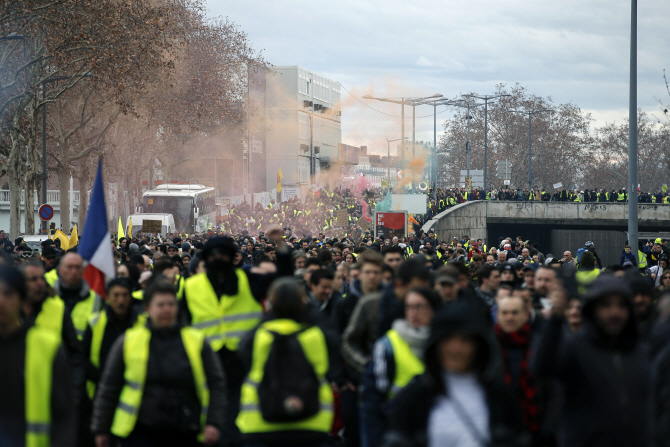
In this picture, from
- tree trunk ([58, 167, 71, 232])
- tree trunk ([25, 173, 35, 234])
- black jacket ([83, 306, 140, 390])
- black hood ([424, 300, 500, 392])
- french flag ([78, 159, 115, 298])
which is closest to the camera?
black hood ([424, 300, 500, 392])

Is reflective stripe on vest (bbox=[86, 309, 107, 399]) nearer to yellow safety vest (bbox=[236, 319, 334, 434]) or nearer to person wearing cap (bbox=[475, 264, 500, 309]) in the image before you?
yellow safety vest (bbox=[236, 319, 334, 434])

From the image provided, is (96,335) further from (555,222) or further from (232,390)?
(555,222)

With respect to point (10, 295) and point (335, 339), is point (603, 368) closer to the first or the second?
point (335, 339)

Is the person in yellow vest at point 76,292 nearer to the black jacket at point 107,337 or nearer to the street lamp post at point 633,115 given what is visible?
the black jacket at point 107,337

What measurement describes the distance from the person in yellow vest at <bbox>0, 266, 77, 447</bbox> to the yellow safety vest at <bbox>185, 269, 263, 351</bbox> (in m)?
2.26

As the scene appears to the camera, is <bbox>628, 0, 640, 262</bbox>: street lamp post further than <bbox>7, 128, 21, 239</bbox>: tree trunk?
No

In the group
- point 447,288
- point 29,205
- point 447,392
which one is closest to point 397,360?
point 447,392

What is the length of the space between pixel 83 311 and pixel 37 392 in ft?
8.86

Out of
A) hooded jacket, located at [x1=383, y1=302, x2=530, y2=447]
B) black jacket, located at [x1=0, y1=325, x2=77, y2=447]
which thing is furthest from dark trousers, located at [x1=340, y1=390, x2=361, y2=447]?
hooded jacket, located at [x1=383, y1=302, x2=530, y2=447]

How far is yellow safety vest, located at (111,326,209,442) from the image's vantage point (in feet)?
15.6

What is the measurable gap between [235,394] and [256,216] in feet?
94.2

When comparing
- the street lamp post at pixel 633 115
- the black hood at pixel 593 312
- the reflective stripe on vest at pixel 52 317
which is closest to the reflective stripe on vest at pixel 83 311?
the reflective stripe on vest at pixel 52 317

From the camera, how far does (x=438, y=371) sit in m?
3.39

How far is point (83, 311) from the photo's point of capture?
6645 millimetres
